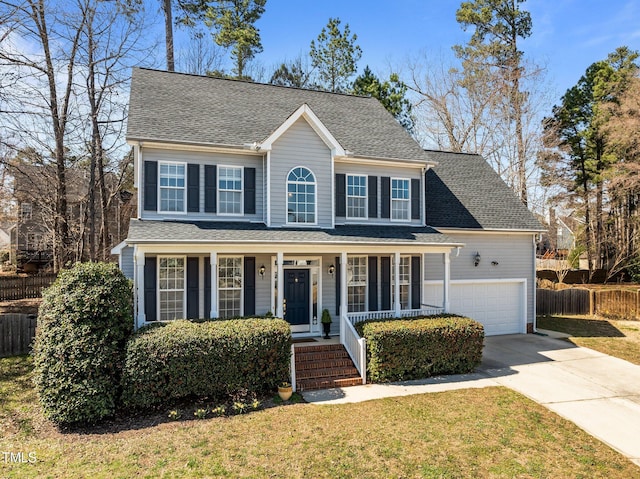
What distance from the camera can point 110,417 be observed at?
8203 millimetres

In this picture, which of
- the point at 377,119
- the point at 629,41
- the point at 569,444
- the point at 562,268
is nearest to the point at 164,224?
the point at 377,119

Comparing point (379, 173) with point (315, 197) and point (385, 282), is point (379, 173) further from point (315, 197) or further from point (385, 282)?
point (385, 282)

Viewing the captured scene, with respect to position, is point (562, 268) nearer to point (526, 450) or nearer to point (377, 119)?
point (377, 119)

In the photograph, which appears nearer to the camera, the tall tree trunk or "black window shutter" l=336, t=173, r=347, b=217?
"black window shutter" l=336, t=173, r=347, b=217

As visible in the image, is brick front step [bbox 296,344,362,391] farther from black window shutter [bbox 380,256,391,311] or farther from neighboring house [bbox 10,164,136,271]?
neighboring house [bbox 10,164,136,271]

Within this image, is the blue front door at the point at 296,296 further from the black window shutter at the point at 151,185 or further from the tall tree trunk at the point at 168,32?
the tall tree trunk at the point at 168,32

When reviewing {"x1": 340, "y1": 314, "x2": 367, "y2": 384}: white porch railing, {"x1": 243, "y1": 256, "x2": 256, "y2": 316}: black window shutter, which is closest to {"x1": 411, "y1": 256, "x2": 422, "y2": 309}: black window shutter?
{"x1": 340, "y1": 314, "x2": 367, "y2": 384}: white porch railing

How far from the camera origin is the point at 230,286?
12227 millimetres

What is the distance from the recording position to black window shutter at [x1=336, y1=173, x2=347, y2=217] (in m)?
13.7

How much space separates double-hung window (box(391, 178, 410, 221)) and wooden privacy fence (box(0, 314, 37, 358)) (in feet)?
40.3

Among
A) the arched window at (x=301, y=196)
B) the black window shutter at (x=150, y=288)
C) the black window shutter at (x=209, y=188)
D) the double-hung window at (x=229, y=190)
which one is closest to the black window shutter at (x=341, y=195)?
the arched window at (x=301, y=196)

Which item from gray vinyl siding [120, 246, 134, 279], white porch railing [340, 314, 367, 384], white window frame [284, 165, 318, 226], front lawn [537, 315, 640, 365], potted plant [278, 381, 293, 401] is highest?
white window frame [284, 165, 318, 226]

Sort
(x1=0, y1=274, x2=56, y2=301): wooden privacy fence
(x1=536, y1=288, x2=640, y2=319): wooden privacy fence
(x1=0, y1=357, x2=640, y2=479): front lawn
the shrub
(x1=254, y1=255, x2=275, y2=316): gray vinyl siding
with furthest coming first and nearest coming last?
(x1=0, y1=274, x2=56, y2=301): wooden privacy fence < (x1=536, y1=288, x2=640, y2=319): wooden privacy fence < (x1=254, y1=255, x2=275, y2=316): gray vinyl siding < the shrub < (x1=0, y1=357, x2=640, y2=479): front lawn

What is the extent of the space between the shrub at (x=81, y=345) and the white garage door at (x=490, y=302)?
1054 centimetres
